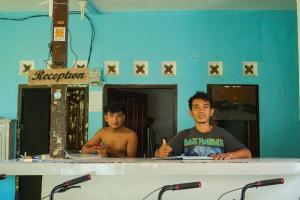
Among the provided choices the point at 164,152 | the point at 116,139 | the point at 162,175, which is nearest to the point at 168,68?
the point at 116,139

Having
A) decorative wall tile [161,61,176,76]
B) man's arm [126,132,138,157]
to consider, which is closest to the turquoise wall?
decorative wall tile [161,61,176,76]

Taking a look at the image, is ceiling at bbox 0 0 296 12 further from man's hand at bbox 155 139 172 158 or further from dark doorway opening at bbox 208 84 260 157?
man's hand at bbox 155 139 172 158

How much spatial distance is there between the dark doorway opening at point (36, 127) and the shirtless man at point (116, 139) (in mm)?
923

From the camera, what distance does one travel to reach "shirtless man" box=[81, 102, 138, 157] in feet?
11.6

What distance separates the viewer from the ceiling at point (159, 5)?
4250 mm

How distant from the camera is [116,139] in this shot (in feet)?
12.0

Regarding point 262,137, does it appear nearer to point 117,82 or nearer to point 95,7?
point 117,82

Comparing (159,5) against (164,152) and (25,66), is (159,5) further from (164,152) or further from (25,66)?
(164,152)

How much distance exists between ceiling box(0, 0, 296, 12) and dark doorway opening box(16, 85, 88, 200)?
1.00m

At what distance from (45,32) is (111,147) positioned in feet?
6.43

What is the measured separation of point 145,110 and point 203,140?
328 centimetres

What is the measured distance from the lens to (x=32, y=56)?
4.68 metres

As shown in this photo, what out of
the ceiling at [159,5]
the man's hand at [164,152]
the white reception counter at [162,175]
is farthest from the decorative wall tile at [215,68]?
the white reception counter at [162,175]

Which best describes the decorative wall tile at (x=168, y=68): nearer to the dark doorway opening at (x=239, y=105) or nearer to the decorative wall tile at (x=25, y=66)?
the dark doorway opening at (x=239, y=105)
